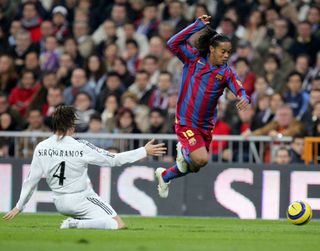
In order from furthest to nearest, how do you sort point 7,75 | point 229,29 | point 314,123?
point 7,75, point 229,29, point 314,123

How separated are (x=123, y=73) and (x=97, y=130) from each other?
2.58 m

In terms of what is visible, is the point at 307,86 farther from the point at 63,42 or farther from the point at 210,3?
the point at 63,42

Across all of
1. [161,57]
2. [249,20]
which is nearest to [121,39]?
[161,57]

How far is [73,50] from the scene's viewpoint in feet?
75.6

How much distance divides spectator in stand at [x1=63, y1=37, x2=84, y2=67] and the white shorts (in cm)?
978

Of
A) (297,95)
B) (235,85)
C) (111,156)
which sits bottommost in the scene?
(111,156)

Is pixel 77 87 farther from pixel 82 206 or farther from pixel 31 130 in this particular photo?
pixel 82 206

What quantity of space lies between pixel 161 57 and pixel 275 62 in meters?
2.56

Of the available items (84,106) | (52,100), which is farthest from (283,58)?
(52,100)

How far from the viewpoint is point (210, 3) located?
23.2 metres

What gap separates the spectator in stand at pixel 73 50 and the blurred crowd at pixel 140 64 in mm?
21

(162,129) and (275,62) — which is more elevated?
(275,62)

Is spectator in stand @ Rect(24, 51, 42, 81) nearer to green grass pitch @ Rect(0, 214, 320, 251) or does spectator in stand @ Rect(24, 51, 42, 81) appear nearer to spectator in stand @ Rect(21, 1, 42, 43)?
spectator in stand @ Rect(21, 1, 42, 43)

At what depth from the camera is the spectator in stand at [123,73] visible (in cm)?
2166
